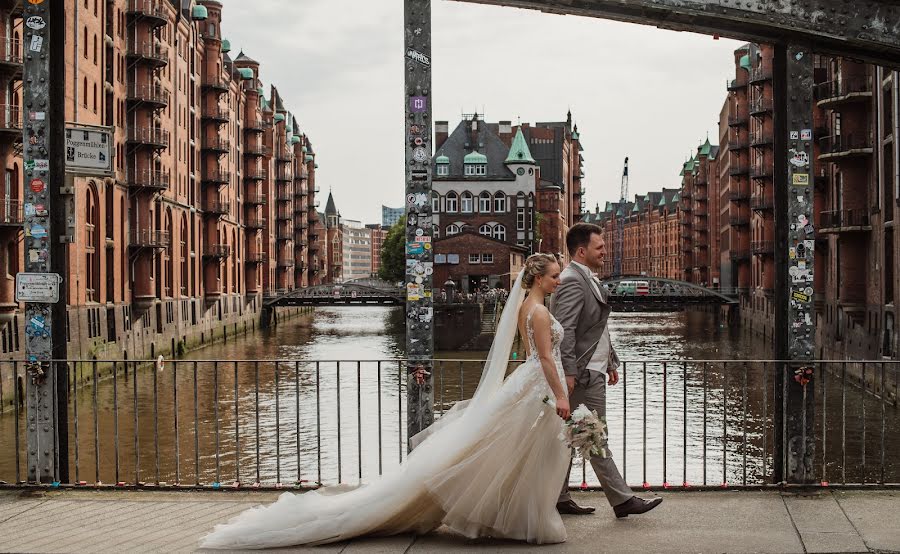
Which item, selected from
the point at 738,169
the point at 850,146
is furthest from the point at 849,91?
the point at 738,169

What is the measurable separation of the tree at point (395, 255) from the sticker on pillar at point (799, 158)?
304 ft

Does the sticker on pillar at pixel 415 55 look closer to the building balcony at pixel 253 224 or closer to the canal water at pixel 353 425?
the canal water at pixel 353 425

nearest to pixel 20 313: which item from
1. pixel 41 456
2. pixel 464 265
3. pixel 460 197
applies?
pixel 41 456

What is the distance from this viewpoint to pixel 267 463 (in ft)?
71.3

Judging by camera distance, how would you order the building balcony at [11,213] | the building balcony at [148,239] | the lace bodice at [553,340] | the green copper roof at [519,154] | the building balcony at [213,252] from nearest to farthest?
the lace bodice at [553,340] < the building balcony at [11,213] < the building balcony at [148,239] < the building balcony at [213,252] < the green copper roof at [519,154]

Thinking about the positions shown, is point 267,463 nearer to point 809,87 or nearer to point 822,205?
point 809,87

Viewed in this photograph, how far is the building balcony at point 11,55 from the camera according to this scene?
28888mm

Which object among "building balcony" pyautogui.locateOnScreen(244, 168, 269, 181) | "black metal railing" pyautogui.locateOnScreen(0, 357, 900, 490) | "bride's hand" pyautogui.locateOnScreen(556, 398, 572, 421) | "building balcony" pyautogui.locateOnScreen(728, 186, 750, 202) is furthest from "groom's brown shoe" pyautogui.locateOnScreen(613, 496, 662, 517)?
"building balcony" pyautogui.locateOnScreen(244, 168, 269, 181)

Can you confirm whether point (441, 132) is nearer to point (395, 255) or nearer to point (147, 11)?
point (395, 255)

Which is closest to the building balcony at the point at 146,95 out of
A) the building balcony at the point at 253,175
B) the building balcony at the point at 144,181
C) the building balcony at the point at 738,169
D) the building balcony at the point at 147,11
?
the building balcony at the point at 147,11

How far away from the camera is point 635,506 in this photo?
24.2 ft

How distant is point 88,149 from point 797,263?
6033 millimetres

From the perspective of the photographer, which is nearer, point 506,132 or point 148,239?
point 148,239

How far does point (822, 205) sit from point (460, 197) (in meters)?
61.6
